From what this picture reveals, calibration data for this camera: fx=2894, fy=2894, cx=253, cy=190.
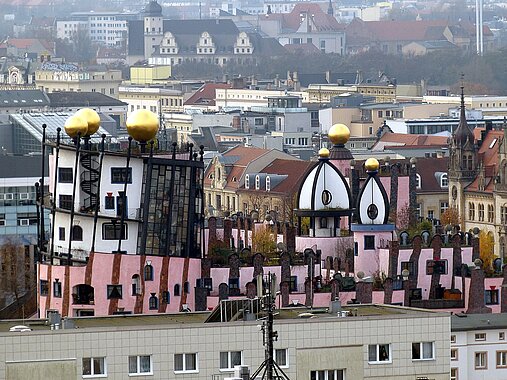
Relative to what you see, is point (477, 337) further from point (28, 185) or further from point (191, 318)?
point (28, 185)

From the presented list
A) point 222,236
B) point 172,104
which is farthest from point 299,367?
point 172,104

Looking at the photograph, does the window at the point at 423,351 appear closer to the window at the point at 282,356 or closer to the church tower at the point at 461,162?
the window at the point at 282,356

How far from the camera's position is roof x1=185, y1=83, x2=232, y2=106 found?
16738cm

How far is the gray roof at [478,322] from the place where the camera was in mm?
51562

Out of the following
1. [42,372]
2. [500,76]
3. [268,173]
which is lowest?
[42,372]

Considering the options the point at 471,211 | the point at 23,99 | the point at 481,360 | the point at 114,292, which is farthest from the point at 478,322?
the point at 23,99

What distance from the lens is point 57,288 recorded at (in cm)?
5903

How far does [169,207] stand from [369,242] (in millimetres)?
6212

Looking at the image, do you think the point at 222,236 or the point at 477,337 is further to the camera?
the point at 222,236

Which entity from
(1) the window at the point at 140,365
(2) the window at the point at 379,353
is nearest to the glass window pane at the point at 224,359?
(1) the window at the point at 140,365

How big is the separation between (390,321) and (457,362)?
9.18m

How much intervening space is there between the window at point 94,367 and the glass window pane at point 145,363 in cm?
56

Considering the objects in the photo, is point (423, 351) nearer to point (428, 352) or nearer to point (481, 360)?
point (428, 352)

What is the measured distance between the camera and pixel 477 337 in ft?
169
